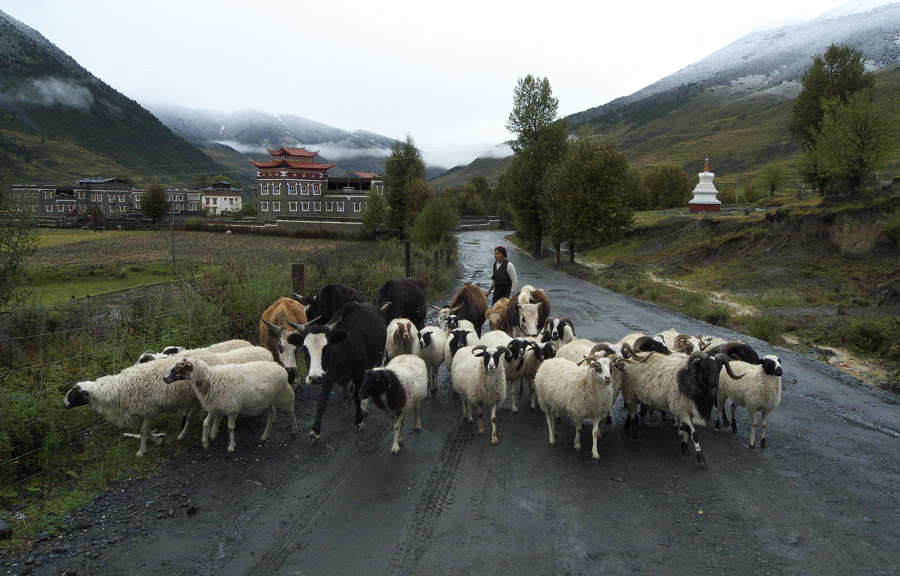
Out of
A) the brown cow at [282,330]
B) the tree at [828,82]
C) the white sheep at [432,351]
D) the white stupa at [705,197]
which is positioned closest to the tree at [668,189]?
the tree at [828,82]

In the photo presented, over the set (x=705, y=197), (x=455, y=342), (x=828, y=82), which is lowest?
(x=455, y=342)

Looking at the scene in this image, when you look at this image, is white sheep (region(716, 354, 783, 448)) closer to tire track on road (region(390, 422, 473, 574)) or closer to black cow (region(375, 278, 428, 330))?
tire track on road (region(390, 422, 473, 574))

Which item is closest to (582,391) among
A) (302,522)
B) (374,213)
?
(302,522)

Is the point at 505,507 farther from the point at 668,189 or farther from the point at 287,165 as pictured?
the point at 287,165

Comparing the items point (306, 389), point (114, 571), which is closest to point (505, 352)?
point (306, 389)

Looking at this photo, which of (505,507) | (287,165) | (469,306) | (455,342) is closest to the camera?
(505,507)

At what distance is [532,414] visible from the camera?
7.96 m

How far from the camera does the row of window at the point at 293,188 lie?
82.9 meters

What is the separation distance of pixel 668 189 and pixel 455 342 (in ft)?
211

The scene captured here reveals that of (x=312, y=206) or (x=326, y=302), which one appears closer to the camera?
(x=326, y=302)

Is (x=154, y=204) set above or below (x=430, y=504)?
above

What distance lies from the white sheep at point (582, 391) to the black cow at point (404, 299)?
4697 millimetres

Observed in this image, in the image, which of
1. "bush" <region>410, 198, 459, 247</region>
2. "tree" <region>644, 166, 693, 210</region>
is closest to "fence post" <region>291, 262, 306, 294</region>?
"bush" <region>410, 198, 459, 247</region>

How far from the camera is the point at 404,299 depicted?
11281mm
